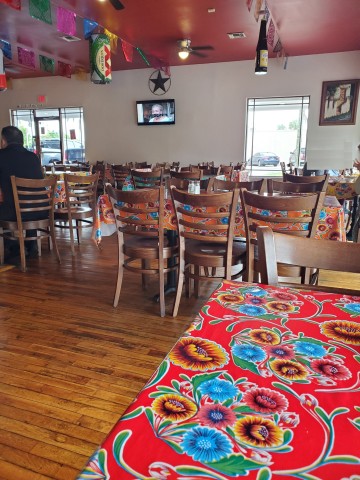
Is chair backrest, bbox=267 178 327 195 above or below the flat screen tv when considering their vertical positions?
below

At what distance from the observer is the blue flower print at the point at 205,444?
421 mm

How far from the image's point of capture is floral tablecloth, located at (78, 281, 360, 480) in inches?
16.0

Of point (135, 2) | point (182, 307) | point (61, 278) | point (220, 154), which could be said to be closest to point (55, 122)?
point (220, 154)

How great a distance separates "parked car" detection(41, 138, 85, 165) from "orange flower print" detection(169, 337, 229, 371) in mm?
9758

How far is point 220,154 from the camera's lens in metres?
8.45

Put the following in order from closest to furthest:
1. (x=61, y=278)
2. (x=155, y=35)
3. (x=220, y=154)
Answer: (x=61, y=278)
(x=155, y=35)
(x=220, y=154)

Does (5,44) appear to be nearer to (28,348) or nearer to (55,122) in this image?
(55,122)

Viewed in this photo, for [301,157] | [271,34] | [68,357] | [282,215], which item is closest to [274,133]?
[301,157]

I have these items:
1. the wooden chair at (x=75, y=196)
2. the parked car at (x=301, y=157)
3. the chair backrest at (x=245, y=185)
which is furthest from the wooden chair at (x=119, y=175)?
the parked car at (x=301, y=157)

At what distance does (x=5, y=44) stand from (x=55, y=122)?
116 inches

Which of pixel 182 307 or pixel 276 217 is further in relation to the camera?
pixel 182 307

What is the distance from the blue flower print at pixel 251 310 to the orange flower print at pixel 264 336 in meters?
0.07

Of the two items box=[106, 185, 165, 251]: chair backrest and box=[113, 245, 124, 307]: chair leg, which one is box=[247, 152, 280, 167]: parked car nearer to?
box=[106, 185, 165, 251]: chair backrest

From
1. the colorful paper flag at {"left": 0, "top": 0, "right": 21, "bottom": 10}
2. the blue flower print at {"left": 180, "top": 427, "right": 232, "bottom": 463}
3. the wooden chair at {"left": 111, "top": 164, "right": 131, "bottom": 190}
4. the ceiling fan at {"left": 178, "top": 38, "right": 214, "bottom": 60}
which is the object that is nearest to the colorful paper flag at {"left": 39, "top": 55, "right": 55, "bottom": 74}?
the ceiling fan at {"left": 178, "top": 38, "right": 214, "bottom": 60}
